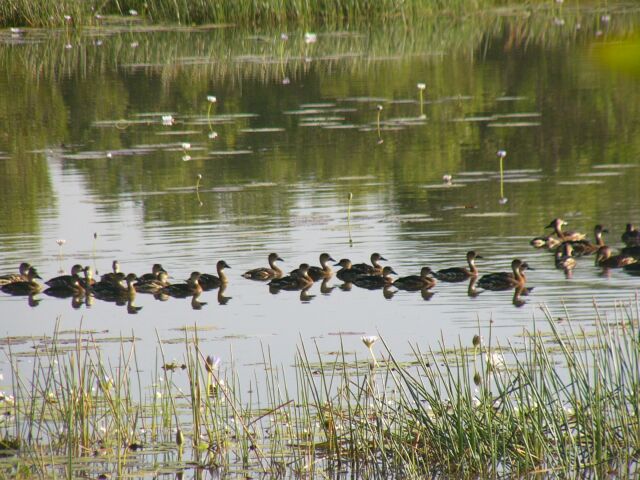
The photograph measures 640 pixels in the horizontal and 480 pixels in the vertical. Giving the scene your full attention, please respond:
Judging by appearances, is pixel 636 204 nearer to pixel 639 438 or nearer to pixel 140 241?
pixel 140 241

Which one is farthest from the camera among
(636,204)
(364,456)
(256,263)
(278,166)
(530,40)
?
(530,40)

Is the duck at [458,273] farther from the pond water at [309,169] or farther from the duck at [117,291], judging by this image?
the duck at [117,291]

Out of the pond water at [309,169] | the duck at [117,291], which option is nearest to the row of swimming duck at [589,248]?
the pond water at [309,169]

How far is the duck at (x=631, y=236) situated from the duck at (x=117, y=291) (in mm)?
5903

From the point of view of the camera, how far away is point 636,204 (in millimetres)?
19703

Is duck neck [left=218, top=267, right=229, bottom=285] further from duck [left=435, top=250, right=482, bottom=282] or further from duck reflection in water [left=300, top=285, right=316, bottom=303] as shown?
duck [left=435, top=250, right=482, bottom=282]

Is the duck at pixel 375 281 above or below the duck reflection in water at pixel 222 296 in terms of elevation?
above

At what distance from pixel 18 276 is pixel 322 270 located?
11.2ft

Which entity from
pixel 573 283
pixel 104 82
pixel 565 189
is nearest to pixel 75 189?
pixel 565 189

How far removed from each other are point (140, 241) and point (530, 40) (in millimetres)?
26173

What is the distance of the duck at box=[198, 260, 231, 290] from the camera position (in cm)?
1526

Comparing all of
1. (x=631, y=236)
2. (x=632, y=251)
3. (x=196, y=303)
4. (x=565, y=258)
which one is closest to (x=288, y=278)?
(x=196, y=303)

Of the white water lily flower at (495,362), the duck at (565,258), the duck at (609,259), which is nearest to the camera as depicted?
the white water lily flower at (495,362)

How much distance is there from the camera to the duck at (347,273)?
1545cm
